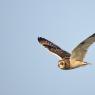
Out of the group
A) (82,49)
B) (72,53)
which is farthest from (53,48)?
(82,49)

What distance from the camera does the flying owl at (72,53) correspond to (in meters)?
13.4

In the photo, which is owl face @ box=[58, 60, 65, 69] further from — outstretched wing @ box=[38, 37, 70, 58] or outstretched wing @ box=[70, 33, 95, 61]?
outstretched wing @ box=[70, 33, 95, 61]

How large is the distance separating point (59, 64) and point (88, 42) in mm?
3282

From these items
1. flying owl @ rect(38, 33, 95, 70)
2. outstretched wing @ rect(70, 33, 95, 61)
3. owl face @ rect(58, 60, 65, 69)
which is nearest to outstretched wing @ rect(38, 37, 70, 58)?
flying owl @ rect(38, 33, 95, 70)

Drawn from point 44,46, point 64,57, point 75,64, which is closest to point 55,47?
point 44,46

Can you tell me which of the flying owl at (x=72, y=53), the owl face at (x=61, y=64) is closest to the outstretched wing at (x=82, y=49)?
the flying owl at (x=72, y=53)

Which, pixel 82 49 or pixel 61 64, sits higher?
pixel 61 64

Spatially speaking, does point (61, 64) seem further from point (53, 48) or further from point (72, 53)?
point (53, 48)

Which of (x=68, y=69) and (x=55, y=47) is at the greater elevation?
(x=55, y=47)

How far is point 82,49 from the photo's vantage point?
14000 mm

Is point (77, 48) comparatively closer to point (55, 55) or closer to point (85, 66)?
point (85, 66)

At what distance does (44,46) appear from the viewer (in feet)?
60.8

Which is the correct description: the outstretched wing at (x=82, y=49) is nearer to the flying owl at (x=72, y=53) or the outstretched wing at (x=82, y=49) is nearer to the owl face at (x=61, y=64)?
the flying owl at (x=72, y=53)

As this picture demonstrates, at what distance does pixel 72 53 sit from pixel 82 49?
0.69 metres
